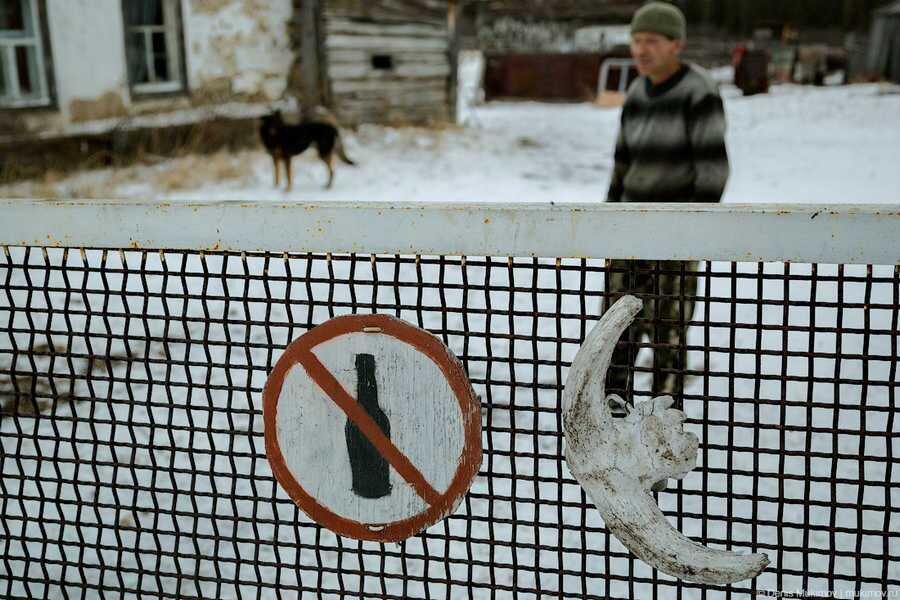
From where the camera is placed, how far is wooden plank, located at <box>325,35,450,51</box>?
1199cm

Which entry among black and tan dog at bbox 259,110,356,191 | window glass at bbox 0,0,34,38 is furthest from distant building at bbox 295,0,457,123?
window glass at bbox 0,0,34,38

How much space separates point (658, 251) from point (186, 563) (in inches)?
77.9

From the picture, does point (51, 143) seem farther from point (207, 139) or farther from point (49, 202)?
point (49, 202)

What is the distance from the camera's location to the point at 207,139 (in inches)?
417

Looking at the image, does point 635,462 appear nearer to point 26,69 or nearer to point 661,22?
point 661,22

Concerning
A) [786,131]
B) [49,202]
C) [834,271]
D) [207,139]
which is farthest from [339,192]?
[786,131]

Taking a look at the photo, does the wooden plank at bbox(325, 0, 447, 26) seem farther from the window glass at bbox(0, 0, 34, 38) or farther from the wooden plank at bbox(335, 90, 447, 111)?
the window glass at bbox(0, 0, 34, 38)

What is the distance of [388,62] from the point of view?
522 inches

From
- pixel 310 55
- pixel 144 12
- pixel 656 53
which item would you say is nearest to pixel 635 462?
pixel 656 53

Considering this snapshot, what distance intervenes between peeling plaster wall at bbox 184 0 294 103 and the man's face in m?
8.41

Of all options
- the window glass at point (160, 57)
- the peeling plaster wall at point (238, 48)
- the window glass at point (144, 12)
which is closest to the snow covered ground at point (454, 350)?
the peeling plaster wall at point (238, 48)

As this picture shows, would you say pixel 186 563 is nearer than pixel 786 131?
Yes

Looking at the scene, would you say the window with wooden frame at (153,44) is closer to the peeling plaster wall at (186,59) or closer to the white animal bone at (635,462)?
the peeling plaster wall at (186,59)

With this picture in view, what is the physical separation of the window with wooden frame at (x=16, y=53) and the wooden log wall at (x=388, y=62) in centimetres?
415
